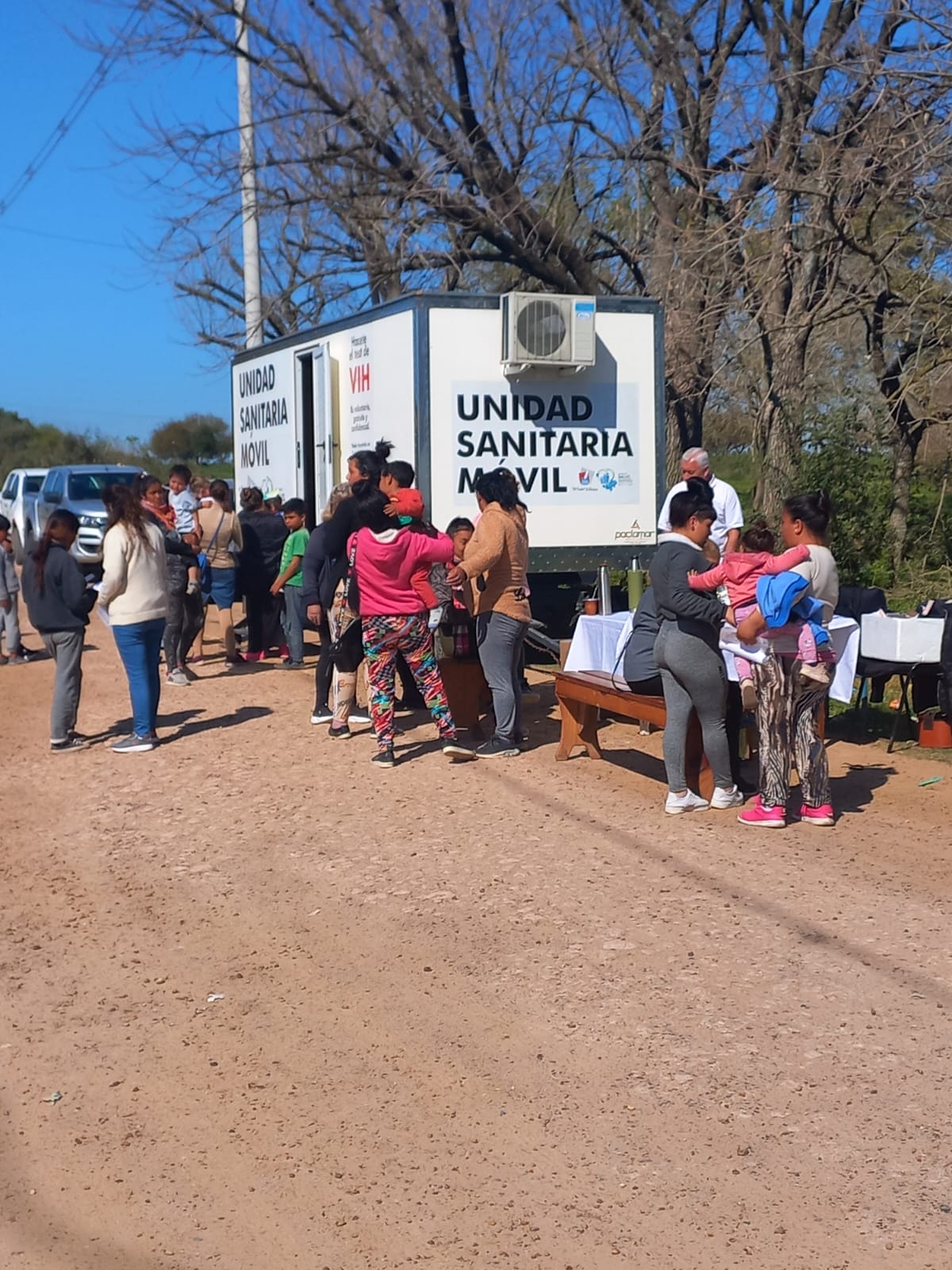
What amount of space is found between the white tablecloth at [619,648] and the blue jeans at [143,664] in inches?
115

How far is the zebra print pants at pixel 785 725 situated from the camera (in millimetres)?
7301

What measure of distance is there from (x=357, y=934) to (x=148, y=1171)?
2029 millimetres

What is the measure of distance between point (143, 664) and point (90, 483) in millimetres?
14333

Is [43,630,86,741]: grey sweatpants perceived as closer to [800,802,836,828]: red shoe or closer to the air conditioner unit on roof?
the air conditioner unit on roof

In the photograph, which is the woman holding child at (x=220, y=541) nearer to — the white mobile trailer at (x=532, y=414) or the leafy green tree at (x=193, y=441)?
the white mobile trailer at (x=532, y=414)

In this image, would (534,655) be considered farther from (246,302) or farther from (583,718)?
(246,302)

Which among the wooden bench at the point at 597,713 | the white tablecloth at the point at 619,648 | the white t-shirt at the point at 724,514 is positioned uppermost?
the white t-shirt at the point at 724,514

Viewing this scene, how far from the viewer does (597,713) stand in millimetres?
9359

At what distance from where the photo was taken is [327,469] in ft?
43.8

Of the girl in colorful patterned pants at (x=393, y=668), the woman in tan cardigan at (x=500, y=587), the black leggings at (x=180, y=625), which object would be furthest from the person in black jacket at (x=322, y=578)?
the black leggings at (x=180, y=625)

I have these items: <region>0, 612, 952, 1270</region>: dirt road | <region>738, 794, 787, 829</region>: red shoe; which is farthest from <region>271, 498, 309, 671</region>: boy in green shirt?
<region>738, 794, 787, 829</region>: red shoe

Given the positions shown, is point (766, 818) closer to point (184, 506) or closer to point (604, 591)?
point (604, 591)

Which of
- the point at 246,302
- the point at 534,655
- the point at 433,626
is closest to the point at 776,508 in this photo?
the point at 534,655

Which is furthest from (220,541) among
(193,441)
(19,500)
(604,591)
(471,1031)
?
(193,441)
